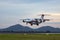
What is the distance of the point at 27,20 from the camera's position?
118 metres

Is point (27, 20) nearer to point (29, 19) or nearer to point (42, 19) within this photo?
point (29, 19)

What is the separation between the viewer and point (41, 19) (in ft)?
422

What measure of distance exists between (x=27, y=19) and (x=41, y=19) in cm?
1261

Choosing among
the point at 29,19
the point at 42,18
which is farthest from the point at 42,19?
the point at 29,19

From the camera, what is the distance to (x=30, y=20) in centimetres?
11844

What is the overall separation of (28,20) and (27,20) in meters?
0.74

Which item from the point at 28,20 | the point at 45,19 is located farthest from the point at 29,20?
the point at 45,19

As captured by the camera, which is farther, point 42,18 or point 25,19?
point 42,18

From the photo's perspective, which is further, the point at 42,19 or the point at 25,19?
the point at 42,19

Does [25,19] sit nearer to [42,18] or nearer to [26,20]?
[26,20]

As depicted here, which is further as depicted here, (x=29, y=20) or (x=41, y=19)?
(x=41, y=19)

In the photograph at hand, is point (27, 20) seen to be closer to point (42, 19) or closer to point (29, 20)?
point (29, 20)

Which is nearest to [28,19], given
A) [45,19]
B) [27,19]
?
[27,19]

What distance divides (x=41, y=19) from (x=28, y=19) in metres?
12.4
